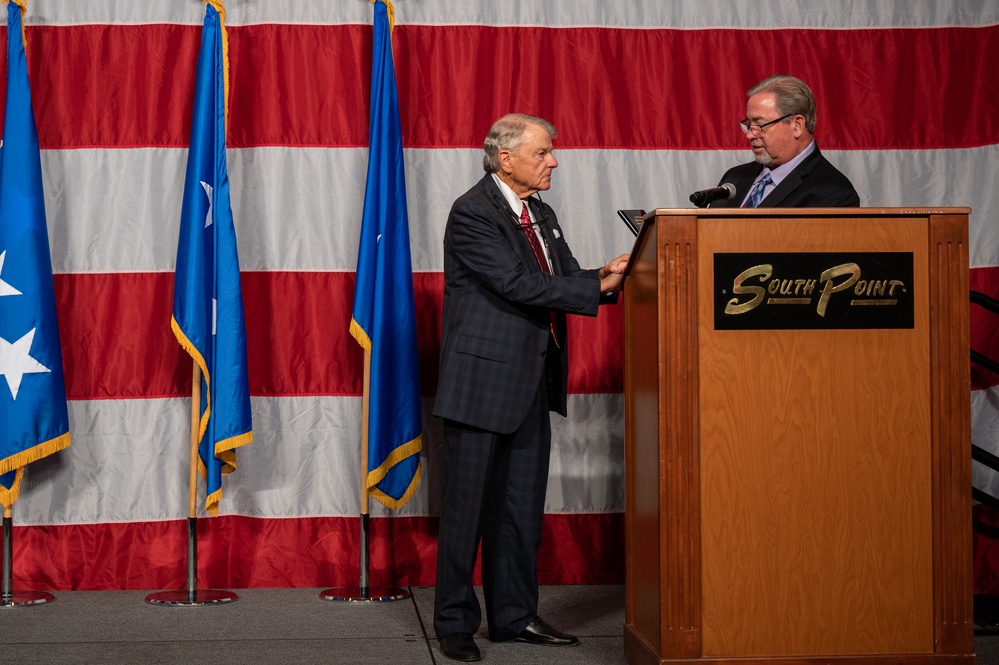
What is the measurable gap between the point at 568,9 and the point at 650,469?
2107mm

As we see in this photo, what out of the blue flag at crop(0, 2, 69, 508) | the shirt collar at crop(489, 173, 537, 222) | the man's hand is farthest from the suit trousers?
the blue flag at crop(0, 2, 69, 508)

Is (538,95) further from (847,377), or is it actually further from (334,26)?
(847,377)

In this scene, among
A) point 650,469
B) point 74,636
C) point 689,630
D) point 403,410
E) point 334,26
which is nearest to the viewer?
point 689,630

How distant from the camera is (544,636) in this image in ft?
10.2

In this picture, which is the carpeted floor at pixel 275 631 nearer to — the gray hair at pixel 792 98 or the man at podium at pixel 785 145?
the man at podium at pixel 785 145

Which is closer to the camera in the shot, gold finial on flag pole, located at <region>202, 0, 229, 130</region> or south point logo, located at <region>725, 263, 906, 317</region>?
south point logo, located at <region>725, 263, 906, 317</region>

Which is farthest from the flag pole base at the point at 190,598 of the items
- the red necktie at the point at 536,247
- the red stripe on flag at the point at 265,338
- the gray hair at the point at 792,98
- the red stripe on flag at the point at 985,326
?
the red stripe on flag at the point at 985,326

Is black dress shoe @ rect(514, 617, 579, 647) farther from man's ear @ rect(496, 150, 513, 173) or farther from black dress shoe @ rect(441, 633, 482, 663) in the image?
man's ear @ rect(496, 150, 513, 173)

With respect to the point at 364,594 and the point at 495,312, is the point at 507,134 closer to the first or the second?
the point at 495,312

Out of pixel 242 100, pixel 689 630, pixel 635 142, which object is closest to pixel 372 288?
pixel 242 100

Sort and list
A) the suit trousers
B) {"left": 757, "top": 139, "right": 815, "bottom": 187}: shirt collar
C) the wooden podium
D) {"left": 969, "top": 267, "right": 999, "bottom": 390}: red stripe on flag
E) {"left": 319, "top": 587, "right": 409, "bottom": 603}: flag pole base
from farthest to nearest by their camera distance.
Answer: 1. {"left": 969, "top": 267, "right": 999, "bottom": 390}: red stripe on flag
2. {"left": 319, "top": 587, "right": 409, "bottom": 603}: flag pole base
3. {"left": 757, "top": 139, "right": 815, "bottom": 187}: shirt collar
4. the suit trousers
5. the wooden podium

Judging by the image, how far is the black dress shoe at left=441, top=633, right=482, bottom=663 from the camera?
2926 millimetres

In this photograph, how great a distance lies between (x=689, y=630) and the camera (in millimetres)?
2449

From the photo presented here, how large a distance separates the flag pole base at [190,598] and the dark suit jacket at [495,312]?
1.20m
